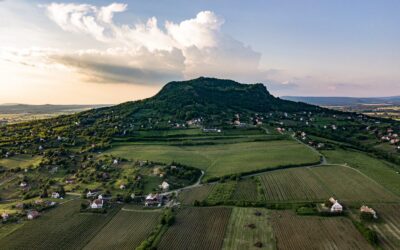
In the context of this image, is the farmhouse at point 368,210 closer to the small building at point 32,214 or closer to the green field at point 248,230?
the green field at point 248,230

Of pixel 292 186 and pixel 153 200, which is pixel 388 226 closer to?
pixel 292 186

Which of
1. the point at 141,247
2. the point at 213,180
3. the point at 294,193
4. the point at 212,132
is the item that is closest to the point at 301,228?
the point at 294,193

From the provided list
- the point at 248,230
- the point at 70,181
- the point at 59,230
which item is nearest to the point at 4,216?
the point at 59,230

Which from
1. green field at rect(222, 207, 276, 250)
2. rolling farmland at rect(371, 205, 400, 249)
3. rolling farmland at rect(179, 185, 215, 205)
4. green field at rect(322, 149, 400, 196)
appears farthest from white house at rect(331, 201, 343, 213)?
rolling farmland at rect(179, 185, 215, 205)

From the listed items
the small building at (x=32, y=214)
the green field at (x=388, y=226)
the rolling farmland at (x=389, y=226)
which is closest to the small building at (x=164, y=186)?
the small building at (x=32, y=214)

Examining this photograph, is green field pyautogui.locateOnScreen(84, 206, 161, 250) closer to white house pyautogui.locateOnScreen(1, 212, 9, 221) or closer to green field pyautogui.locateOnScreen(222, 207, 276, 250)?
green field pyautogui.locateOnScreen(222, 207, 276, 250)
